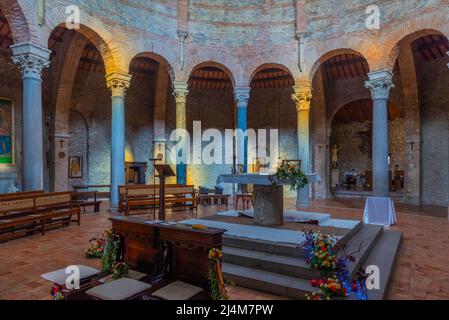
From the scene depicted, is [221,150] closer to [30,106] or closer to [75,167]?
[75,167]

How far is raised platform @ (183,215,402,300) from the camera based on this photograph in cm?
440

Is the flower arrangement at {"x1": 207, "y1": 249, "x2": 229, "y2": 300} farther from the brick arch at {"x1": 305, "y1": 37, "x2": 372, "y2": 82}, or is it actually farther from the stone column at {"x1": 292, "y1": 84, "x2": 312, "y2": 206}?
the brick arch at {"x1": 305, "y1": 37, "x2": 372, "y2": 82}

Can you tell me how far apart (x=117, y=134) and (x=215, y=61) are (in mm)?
5197

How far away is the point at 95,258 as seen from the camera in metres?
5.70

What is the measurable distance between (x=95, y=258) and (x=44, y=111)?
36.1 feet

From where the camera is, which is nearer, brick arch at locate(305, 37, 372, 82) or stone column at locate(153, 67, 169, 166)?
brick arch at locate(305, 37, 372, 82)

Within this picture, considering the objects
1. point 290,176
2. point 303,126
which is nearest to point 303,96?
point 303,126

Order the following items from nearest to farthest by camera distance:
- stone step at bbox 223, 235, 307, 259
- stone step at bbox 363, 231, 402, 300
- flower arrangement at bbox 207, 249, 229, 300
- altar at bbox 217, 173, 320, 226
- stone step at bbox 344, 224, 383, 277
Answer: flower arrangement at bbox 207, 249, 229, 300 < stone step at bbox 363, 231, 402, 300 < stone step at bbox 344, 224, 383, 277 < stone step at bbox 223, 235, 307, 259 < altar at bbox 217, 173, 320, 226

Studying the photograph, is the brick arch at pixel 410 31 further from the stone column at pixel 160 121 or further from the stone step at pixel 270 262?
the stone column at pixel 160 121

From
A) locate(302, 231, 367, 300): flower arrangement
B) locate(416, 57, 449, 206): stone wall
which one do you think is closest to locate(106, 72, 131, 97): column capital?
locate(302, 231, 367, 300): flower arrangement

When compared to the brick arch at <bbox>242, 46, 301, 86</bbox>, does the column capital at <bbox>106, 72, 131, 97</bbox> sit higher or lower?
lower

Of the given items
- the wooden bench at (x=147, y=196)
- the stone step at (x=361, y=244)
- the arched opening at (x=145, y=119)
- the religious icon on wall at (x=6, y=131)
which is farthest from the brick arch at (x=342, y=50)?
the religious icon on wall at (x=6, y=131)
